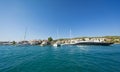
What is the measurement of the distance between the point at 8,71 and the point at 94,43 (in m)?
91.6

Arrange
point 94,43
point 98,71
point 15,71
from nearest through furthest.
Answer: point 98,71
point 15,71
point 94,43

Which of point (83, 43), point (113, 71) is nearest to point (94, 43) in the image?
point (83, 43)

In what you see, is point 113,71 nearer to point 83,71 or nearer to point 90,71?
point 90,71

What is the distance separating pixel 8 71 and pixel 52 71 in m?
5.90

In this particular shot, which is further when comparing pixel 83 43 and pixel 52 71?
pixel 83 43

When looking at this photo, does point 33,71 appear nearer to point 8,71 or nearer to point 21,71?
point 21,71

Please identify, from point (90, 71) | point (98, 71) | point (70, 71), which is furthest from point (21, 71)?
point (98, 71)

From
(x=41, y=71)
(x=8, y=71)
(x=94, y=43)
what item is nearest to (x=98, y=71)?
(x=41, y=71)

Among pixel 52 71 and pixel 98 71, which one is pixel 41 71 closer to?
pixel 52 71

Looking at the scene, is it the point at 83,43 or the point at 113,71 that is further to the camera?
the point at 83,43

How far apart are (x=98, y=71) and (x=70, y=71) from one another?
344 centimetres

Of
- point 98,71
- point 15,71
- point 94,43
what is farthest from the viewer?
point 94,43

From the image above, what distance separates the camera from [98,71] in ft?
43.6

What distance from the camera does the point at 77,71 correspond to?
13.5m
